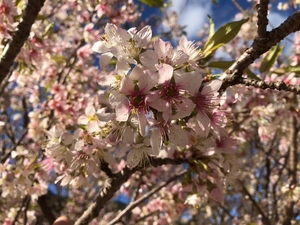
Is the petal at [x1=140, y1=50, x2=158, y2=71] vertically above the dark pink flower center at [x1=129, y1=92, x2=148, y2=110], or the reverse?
the petal at [x1=140, y1=50, x2=158, y2=71]

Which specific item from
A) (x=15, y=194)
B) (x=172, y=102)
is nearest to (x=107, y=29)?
(x=172, y=102)

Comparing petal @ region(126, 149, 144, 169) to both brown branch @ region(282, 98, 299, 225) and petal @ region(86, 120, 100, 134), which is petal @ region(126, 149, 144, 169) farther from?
brown branch @ region(282, 98, 299, 225)

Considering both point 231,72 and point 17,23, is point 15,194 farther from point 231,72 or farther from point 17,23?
point 231,72

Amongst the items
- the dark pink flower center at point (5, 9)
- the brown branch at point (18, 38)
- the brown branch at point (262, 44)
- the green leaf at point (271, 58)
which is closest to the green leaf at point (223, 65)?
the brown branch at point (262, 44)

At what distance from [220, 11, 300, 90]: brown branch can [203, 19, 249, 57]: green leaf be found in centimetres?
29

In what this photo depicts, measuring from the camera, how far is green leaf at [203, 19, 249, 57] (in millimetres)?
1542

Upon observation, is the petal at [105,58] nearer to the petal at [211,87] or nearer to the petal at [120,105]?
the petal at [120,105]

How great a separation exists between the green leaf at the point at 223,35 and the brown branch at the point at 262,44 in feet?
0.96

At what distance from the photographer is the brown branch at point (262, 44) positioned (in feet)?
3.70

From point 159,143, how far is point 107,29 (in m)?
0.41

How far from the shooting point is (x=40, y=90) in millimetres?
4109

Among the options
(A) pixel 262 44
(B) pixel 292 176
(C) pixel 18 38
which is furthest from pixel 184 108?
(B) pixel 292 176

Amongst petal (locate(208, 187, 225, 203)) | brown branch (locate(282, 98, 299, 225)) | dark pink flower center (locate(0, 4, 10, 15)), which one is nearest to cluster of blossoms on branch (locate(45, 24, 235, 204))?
petal (locate(208, 187, 225, 203))

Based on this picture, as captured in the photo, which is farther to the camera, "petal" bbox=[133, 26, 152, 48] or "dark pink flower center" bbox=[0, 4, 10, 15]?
"dark pink flower center" bbox=[0, 4, 10, 15]
